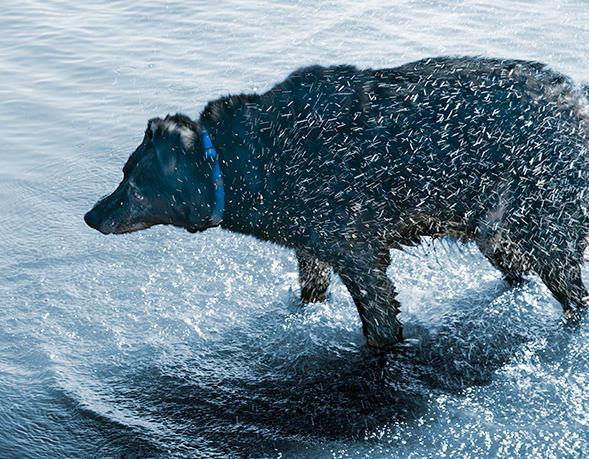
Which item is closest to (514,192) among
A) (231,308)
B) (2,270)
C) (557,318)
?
(557,318)

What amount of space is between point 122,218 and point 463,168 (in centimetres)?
187

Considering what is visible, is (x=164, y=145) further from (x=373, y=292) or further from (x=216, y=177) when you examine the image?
(x=373, y=292)

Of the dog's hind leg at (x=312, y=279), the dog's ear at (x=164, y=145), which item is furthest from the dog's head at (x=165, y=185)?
the dog's hind leg at (x=312, y=279)

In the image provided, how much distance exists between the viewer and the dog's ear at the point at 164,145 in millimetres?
3740

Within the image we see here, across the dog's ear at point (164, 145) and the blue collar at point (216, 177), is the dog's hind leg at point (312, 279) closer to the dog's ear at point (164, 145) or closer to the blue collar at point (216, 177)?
the blue collar at point (216, 177)

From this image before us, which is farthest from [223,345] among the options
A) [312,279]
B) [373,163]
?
[373,163]

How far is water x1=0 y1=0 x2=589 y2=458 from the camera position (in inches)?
136

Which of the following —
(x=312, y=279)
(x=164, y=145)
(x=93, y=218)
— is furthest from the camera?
(x=312, y=279)

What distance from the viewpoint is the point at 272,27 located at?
8.62 m

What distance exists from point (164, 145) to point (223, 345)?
4.09 feet

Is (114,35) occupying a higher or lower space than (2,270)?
higher

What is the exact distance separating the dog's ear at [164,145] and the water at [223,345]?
1.12m

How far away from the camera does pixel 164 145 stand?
3740 mm

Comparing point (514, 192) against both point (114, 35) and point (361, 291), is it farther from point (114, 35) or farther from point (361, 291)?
point (114, 35)
